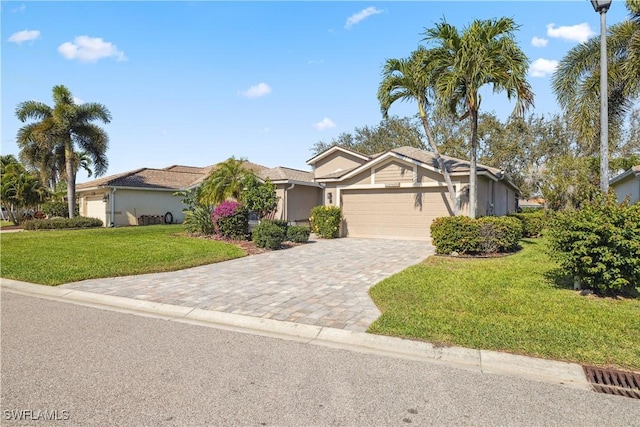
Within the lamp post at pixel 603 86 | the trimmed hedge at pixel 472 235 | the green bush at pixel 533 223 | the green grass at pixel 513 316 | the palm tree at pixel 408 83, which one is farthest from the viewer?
the green bush at pixel 533 223

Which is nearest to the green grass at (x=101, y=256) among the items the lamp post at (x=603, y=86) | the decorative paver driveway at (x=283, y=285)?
the decorative paver driveway at (x=283, y=285)

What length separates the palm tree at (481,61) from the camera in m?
11.1

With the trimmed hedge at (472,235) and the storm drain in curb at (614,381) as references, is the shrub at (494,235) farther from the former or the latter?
the storm drain in curb at (614,381)

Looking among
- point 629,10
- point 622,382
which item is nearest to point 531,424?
point 622,382

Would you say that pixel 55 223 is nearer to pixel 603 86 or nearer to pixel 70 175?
pixel 70 175

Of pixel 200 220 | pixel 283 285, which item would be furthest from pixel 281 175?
pixel 283 285

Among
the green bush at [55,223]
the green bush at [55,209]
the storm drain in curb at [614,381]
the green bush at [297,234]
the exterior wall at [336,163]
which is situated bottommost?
the storm drain in curb at [614,381]

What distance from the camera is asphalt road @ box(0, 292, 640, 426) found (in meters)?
2.92

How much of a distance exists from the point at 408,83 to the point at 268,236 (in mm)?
7329

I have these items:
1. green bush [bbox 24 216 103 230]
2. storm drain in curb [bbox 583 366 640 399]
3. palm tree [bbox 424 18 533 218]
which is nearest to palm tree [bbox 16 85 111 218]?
green bush [bbox 24 216 103 230]

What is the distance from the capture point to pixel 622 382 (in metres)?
3.46

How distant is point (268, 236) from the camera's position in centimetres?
1313

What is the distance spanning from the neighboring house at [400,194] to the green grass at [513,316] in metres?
7.50

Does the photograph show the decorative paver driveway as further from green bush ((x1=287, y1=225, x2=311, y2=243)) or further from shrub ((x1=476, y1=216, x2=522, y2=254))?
green bush ((x1=287, y1=225, x2=311, y2=243))
